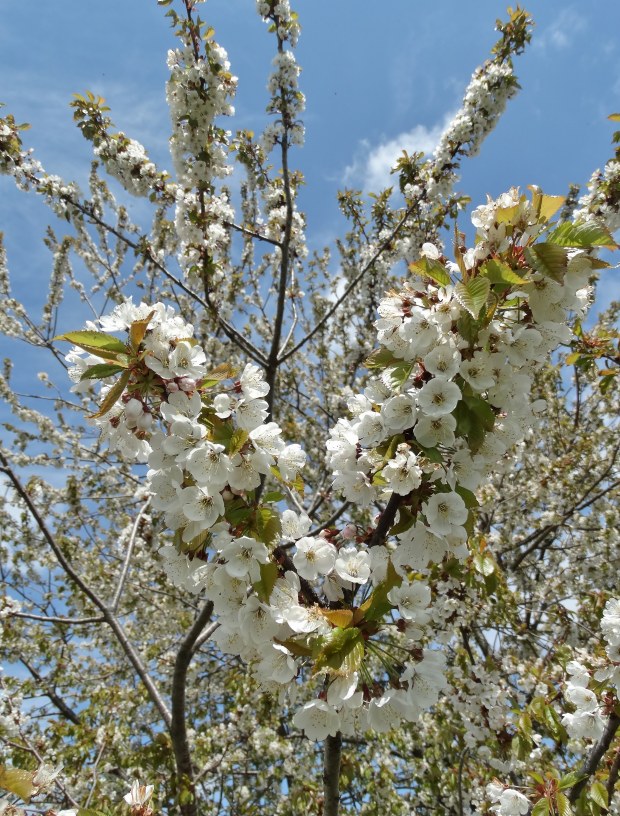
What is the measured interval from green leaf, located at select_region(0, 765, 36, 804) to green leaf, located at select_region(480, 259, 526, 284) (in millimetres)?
1798

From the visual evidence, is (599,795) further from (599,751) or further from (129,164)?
(129,164)

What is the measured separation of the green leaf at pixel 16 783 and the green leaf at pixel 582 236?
6.50 feet

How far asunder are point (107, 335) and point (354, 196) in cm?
599

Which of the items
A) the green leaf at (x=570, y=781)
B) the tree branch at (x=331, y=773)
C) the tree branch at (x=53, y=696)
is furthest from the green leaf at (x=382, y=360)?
the tree branch at (x=53, y=696)

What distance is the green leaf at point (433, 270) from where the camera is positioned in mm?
1386

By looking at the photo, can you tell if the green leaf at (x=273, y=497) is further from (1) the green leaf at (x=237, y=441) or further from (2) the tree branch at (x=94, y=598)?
(2) the tree branch at (x=94, y=598)

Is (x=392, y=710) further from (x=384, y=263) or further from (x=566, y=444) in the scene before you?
(x=566, y=444)

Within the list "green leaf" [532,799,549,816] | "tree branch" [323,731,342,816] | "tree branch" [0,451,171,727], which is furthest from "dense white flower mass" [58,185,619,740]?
"tree branch" [0,451,171,727]

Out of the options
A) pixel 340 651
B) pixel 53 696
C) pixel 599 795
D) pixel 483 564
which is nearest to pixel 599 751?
pixel 599 795

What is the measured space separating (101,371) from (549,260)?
3.89ft

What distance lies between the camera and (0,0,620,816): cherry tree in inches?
52.2

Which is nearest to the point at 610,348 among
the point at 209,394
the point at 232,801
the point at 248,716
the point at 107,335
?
the point at 209,394

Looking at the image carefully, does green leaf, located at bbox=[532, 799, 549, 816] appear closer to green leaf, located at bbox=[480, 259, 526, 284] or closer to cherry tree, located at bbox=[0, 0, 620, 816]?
cherry tree, located at bbox=[0, 0, 620, 816]

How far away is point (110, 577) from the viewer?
615cm
